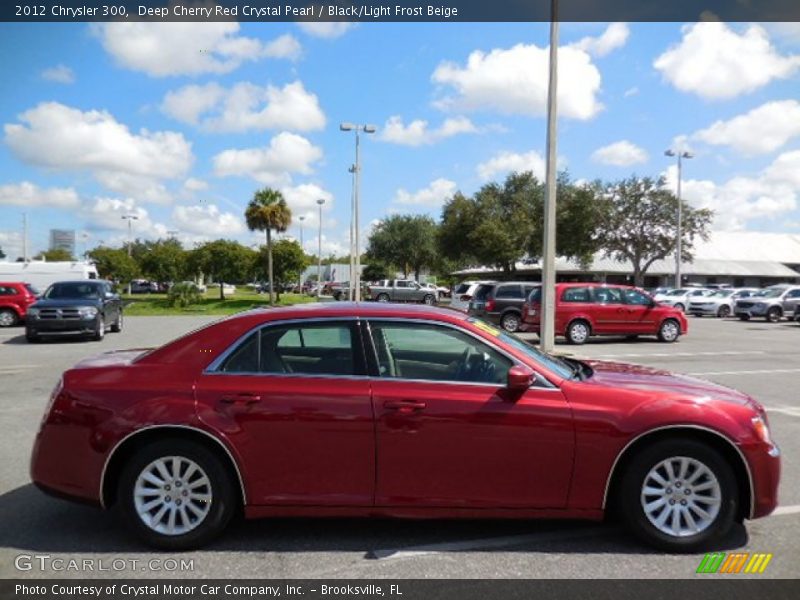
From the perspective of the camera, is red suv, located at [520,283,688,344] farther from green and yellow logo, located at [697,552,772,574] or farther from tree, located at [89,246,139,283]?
tree, located at [89,246,139,283]

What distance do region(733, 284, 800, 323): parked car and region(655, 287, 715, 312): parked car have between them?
4.70 m

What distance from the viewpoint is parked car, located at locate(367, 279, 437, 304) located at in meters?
44.7

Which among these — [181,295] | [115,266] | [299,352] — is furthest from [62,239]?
[299,352]

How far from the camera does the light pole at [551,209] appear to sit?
46.4 ft

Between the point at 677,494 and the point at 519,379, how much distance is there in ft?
4.09

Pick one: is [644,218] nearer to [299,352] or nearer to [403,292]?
[403,292]

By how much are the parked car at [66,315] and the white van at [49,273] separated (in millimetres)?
15762

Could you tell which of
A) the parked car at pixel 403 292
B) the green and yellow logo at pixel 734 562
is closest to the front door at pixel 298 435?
the green and yellow logo at pixel 734 562

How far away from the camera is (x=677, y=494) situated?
414cm

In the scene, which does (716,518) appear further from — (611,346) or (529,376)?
(611,346)

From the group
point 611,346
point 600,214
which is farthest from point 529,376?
point 600,214

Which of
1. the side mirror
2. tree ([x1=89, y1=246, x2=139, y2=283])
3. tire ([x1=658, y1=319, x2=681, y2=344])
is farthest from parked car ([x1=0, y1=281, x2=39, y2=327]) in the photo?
tree ([x1=89, y1=246, x2=139, y2=283])
